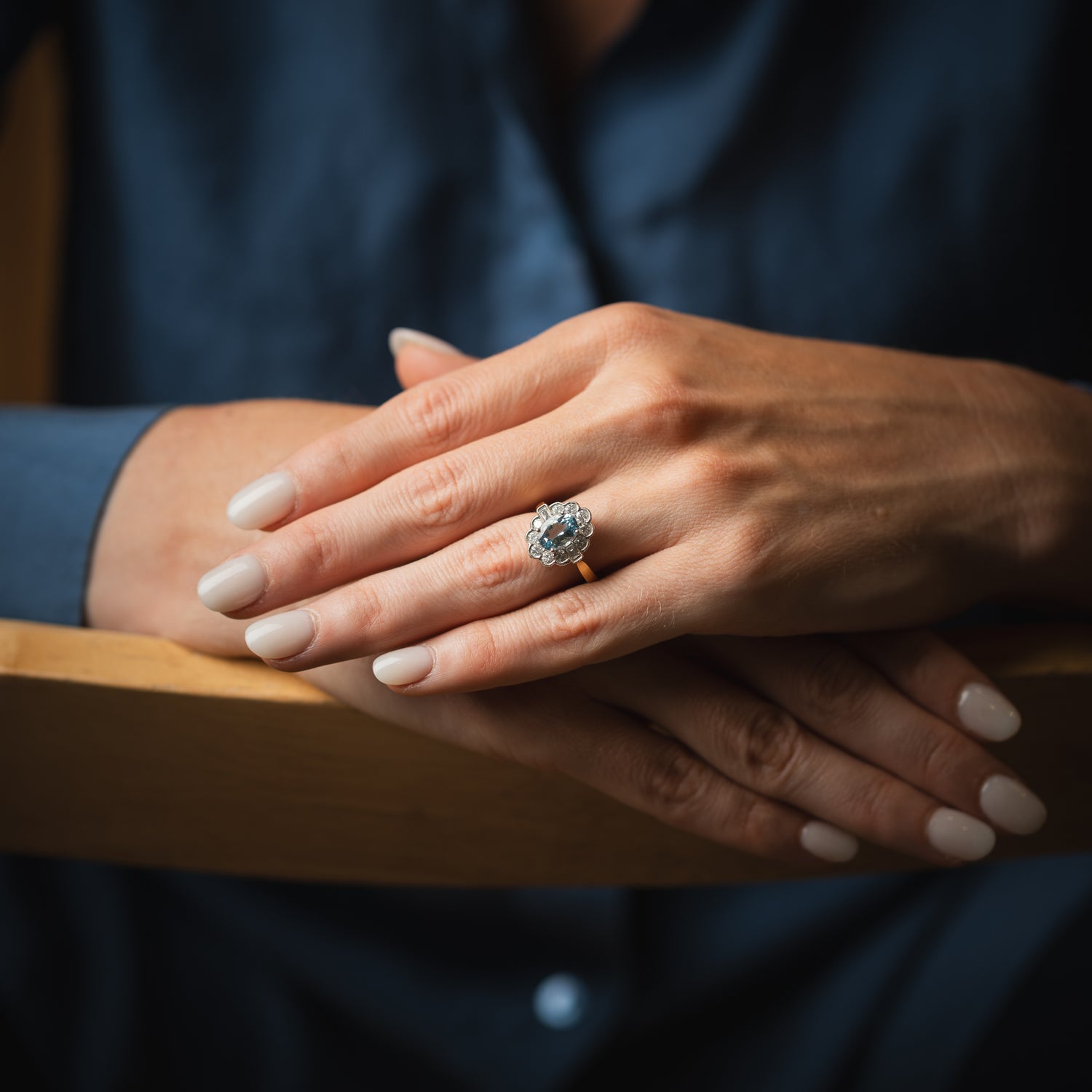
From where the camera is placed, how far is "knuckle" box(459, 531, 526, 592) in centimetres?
41

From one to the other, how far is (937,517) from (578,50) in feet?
2.00

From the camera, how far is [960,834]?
1.58 feet

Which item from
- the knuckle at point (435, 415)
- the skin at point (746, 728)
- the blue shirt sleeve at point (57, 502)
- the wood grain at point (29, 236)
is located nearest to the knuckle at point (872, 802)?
the skin at point (746, 728)

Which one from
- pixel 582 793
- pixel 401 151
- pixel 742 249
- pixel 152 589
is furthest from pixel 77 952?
Answer: pixel 742 249

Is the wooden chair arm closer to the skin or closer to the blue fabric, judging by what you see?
the skin

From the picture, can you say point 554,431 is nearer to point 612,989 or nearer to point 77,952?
point 612,989

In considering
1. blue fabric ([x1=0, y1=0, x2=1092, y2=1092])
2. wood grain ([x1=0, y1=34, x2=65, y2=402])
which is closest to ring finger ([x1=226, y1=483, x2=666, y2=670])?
blue fabric ([x1=0, y1=0, x2=1092, y2=1092])

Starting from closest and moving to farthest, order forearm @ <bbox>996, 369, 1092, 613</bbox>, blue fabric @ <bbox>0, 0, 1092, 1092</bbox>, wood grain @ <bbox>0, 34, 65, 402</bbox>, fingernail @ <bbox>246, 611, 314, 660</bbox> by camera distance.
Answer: fingernail @ <bbox>246, 611, 314, 660</bbox>
forearm @ <bbox>996, 369, 1092, 613</bbox>
blue fabric @ <bbox>0, 0, 1092, 1092</bbox>
wood grain @ <bbox>0, 34, 65, 402</bbox>

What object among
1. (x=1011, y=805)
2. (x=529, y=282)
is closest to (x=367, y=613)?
(x=1011, y=805)

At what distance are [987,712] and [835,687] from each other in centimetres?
8

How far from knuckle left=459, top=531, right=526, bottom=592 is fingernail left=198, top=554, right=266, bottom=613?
0.09m

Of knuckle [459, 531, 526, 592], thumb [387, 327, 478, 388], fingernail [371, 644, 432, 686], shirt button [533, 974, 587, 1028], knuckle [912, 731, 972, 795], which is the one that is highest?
thumb [387, 327, 478, 388]

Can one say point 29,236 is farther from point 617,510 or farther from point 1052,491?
point 1052,491

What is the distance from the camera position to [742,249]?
82 centimetres
